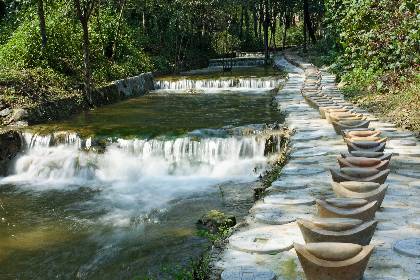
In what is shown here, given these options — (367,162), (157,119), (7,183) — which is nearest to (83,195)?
(7,183)

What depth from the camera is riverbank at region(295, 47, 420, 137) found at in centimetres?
986

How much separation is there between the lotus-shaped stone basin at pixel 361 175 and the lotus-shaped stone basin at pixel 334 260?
1882 mm

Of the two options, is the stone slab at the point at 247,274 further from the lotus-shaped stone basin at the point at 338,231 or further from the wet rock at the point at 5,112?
the wet rock at the point at 5,112

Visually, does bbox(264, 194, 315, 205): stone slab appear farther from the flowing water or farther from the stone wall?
the stone wall

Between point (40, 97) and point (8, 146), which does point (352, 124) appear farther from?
point (40, 97)

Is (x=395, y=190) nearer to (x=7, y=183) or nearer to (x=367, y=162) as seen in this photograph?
(x=367, y=162)

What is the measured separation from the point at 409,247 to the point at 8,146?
10290 mm

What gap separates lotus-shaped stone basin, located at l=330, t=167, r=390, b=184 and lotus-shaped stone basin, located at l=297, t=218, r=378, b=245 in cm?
140

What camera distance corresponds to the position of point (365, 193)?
15.1ft

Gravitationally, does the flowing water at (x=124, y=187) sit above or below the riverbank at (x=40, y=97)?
below

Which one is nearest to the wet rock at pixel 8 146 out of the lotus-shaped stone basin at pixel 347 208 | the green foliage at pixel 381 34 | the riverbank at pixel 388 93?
the riverbank at pixel 388 93

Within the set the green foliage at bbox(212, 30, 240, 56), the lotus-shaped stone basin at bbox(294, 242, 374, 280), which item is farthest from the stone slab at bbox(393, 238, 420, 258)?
the green foliage at bbox(212, 30, 240, 56)

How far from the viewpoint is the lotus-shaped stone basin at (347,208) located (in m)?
3.96

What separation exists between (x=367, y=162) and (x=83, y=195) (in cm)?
586
